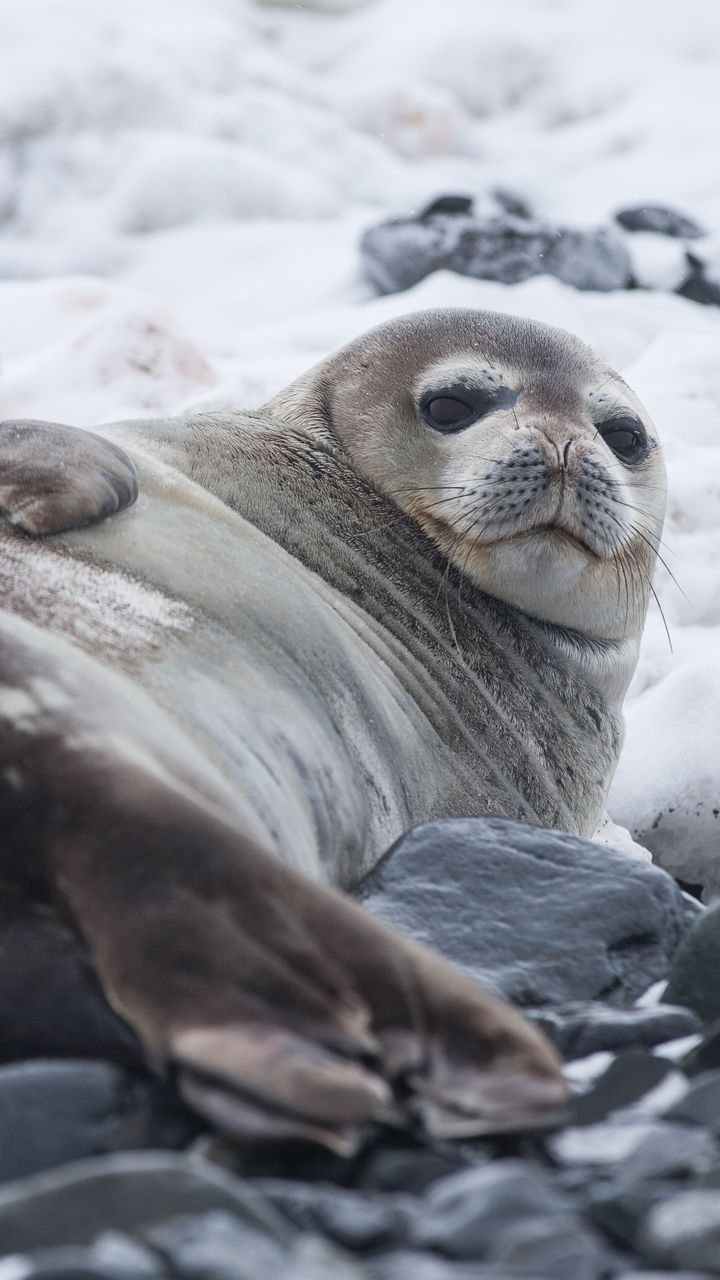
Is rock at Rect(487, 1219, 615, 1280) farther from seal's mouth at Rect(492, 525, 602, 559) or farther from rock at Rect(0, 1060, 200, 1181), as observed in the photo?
seal's mouth at Rect(492, 525, 602, 559)

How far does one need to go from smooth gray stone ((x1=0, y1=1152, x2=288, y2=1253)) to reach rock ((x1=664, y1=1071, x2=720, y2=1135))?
0.45 meters

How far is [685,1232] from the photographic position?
144 centimetres

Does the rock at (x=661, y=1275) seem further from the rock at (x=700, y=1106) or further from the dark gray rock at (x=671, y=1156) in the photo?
the rock at (x=700, y=1106)

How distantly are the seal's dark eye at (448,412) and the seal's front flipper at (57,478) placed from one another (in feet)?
2.77

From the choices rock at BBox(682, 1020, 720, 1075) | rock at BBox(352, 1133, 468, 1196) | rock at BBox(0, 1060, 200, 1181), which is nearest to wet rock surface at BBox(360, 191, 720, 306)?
rock at BBox(682, 1020, 720, 1075)

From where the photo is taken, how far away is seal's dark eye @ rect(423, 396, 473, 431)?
11.6 feet

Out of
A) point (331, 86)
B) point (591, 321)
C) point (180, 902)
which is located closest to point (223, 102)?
point (331, 86)

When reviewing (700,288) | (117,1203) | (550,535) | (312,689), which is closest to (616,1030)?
(117,1203)

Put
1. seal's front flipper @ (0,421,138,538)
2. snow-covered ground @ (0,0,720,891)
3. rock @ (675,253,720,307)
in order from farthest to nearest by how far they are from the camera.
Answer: rock @ (675,253,720,307) < snow-covered ground @ (0,0,720,891) < seal's front flipper @ (0,421,138,538)

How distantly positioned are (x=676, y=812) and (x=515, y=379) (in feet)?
3.81

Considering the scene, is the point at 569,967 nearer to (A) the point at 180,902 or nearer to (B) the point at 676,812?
(A) the point at 180,902

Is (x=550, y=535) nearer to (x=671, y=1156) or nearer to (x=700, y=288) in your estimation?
(x=671, y=1156)

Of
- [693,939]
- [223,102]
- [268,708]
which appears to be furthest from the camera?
[223,102]

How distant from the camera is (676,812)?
160 inches
